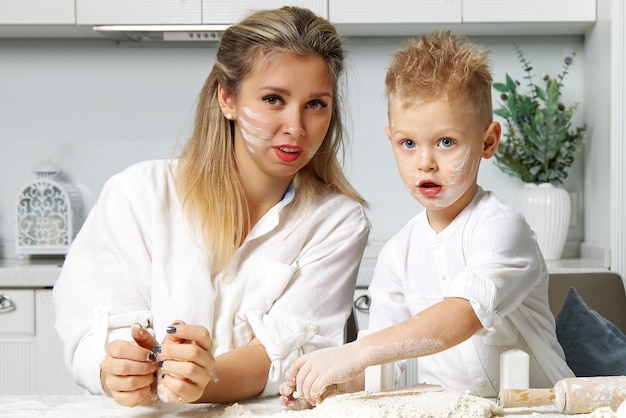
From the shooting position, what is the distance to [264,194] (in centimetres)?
151

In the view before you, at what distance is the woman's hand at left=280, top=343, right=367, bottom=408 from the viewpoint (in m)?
1.00

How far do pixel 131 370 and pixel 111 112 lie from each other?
228 centimetres

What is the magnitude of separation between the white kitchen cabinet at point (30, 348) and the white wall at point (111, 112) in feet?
2.10

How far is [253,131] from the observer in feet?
4.65

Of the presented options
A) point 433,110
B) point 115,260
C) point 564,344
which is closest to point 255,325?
point 115,260

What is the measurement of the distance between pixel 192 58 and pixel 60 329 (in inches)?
77.3

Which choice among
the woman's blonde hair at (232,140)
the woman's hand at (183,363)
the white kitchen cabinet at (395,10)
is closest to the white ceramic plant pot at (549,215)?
the white kitchen cabinet at (395,10)

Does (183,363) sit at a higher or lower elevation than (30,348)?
higher

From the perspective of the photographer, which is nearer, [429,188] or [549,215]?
[429,188]

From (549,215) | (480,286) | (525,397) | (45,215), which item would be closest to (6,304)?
(45,215)

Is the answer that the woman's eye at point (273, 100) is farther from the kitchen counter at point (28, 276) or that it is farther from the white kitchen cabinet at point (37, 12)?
the white kitchen cabinet at point (37, 12)

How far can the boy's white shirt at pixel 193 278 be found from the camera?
1.33 m

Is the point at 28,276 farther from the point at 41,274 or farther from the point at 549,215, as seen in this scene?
the point at 549,215

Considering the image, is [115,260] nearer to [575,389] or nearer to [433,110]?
[433,110]
